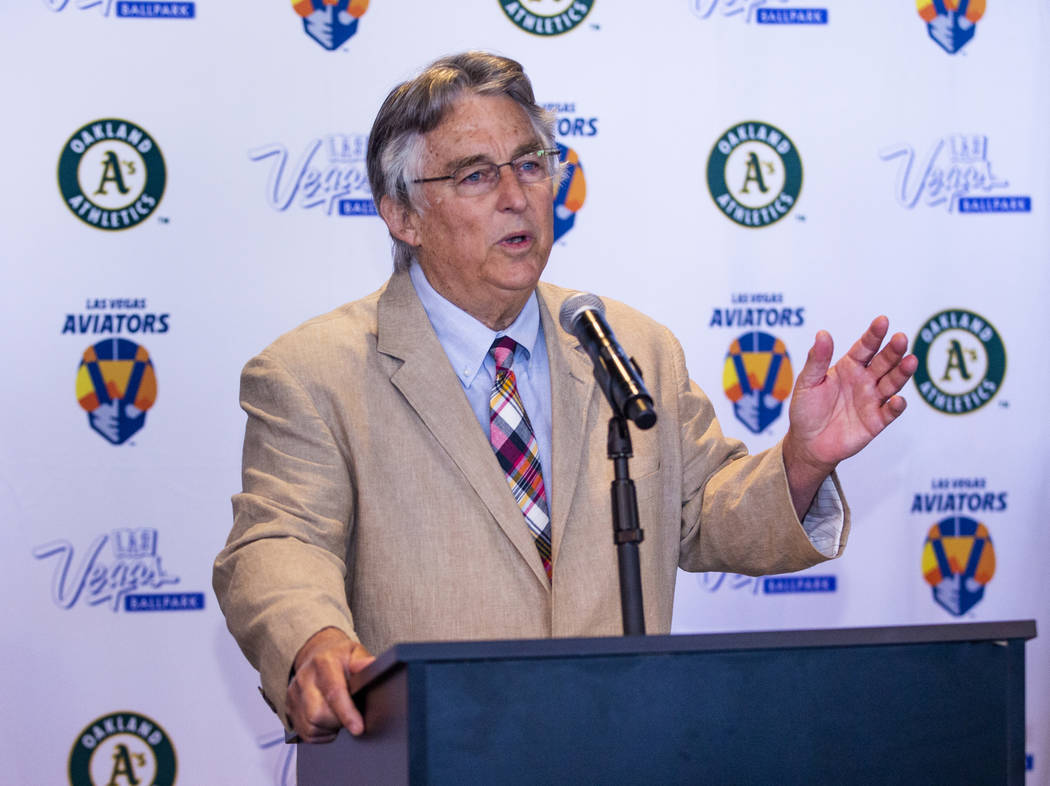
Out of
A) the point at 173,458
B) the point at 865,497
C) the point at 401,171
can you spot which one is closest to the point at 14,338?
the point at 173,458

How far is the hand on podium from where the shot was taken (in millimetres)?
1408

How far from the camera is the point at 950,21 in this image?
3729 millimetres

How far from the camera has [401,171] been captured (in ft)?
7.69

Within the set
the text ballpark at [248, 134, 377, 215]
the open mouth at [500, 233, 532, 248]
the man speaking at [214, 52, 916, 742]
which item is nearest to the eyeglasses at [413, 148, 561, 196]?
the man speaking at [214, 52, 916, 742]

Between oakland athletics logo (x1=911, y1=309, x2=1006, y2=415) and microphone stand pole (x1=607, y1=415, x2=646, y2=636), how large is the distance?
2.40 meters

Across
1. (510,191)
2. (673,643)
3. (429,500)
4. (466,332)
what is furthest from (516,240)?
(673,643)

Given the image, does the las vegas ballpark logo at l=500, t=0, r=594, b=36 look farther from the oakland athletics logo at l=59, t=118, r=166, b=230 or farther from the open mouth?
the open mouth

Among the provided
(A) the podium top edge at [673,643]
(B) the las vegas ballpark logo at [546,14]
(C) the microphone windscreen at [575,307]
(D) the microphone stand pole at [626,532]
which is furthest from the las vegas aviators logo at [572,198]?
(A) the podium top edge at [673,643]

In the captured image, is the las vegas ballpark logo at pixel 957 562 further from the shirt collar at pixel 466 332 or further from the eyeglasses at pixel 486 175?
the eyeglasses at pixel 486 175

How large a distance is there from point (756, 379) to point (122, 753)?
2166 mm

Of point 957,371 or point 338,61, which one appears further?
point 957,371

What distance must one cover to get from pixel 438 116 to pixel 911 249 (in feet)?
6.55

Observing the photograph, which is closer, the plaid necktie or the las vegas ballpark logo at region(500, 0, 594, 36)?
the plaid necktie

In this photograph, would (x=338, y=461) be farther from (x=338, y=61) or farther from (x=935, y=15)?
(x=935, y=15)
